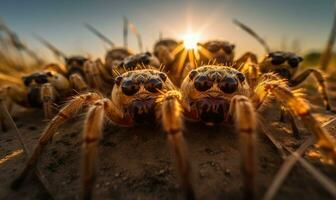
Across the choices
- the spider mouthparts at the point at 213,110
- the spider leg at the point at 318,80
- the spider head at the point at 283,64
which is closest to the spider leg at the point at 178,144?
the spider mouthparts at the point at 213,110

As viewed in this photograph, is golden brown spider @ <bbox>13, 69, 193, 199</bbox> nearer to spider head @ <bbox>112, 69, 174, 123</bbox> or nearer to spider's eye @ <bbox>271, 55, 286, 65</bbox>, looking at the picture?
spider head @ <bbox>112, 69, 174, 123</bbox>

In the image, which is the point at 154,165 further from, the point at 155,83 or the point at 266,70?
the point at 266,70

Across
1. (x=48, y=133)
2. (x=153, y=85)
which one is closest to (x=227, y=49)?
(x=153, y=85)

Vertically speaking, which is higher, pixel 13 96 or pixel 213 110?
pixel 13 96

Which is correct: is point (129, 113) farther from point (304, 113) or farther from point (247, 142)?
point (304, 113)

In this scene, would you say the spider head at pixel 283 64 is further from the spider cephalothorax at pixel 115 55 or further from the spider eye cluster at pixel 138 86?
the spider cephalothorax at pixel 115 55

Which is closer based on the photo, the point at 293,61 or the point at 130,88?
the point at 130,88

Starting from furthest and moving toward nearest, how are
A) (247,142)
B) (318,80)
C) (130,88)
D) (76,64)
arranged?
(76,64) → (318,80) → (130,88) → (247,142)

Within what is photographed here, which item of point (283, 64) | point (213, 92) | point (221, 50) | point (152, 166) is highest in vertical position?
point (221, 50)

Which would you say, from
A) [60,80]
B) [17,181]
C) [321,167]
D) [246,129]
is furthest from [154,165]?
[60,80]
